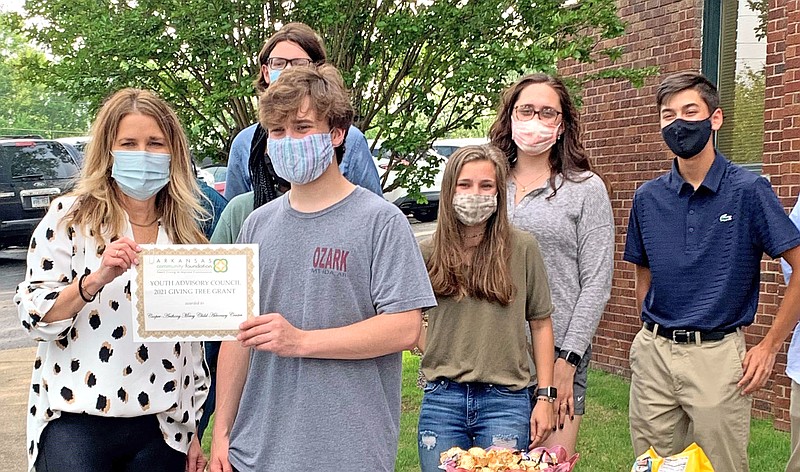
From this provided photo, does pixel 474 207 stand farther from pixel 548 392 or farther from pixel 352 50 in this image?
pixel 352 50

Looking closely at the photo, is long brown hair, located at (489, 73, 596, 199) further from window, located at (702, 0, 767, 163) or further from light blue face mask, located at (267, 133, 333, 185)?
window, located at (702, 0, 767, 163)

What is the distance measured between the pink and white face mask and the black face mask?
1.86 ft

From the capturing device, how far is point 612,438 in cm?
655

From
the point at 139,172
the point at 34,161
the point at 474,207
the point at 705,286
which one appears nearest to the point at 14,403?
the point at 139,172

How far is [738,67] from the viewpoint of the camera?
7332mm

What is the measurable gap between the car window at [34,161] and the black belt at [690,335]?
45.4ft

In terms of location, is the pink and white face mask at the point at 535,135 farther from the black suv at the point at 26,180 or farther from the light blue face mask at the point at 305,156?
the black suv at the point at 26,180

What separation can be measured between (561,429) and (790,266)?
1276 millimetres

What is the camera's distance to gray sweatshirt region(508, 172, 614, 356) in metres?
3.59

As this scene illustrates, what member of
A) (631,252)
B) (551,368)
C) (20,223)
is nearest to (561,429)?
(551,368)

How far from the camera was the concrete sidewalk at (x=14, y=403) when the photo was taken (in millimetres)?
6298

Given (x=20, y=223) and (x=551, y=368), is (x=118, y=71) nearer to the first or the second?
(x=551, y=368)

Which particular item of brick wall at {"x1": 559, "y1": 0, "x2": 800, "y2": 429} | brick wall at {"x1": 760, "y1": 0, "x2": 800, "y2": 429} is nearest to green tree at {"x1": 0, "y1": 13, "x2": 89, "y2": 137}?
brick wall at {"x1": 559, "y1": 0, "x2": 800, "y2": 429}

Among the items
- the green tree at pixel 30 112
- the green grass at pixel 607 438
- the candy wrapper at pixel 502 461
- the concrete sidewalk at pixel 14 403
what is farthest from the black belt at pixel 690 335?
the green tree at pixel 30 112
